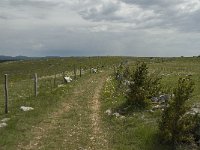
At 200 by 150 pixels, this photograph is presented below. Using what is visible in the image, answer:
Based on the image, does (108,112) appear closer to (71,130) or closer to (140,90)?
(140,90)

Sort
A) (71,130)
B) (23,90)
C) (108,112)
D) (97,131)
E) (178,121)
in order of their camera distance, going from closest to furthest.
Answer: (178,121), (97,131), (71,130), (108,112), (23,90)

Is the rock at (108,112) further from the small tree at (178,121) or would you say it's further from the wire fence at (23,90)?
the small tree at (178,121)

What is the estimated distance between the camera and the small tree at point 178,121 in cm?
1619

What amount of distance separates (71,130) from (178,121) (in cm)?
575

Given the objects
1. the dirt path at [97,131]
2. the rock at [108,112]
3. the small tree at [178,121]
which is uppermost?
the small tree at [178,121]

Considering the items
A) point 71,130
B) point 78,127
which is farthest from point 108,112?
point 71,130

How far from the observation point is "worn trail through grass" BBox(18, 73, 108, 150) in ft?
55.9

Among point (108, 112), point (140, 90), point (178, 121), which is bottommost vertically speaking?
point (108, 112)

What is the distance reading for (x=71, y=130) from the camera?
19500 mm

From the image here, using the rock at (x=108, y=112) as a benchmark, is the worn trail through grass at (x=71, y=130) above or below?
below

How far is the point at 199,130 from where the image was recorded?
1611cm

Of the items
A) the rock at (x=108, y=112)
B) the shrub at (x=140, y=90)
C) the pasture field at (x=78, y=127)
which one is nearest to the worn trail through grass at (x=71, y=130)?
the pasture field at (x=78, y=127)

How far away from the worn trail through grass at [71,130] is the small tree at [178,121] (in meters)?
2.75

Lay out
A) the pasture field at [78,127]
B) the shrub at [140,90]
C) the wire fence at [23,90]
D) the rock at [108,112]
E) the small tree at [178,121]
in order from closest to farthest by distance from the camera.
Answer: the small tree at [178,121], the pasture field at [78,127], the rock at [108,112], the shrub at [140,90], the wire fence at [23,90]
